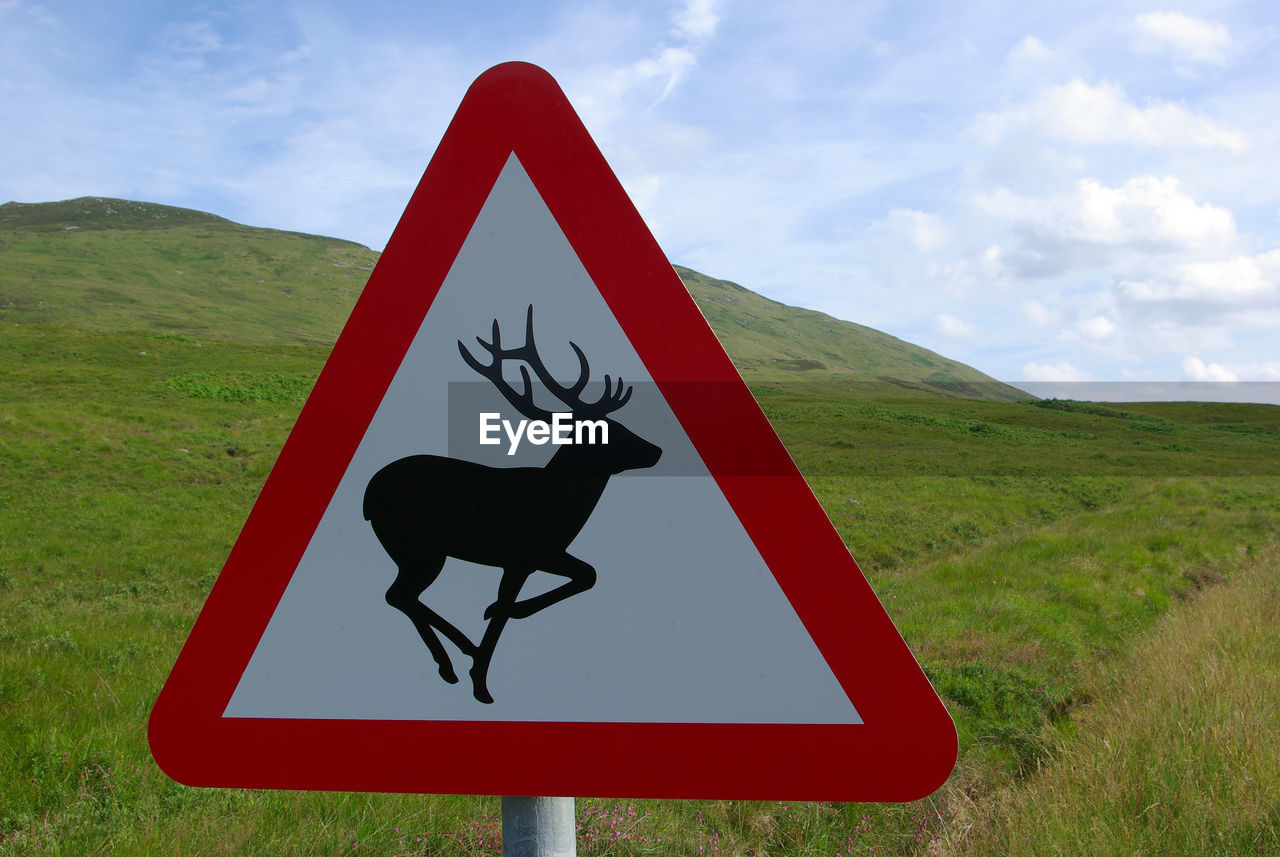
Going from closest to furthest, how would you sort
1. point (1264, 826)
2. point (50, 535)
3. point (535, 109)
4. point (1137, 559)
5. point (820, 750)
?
point (820, 750)
point (535, 109)
point (1264, 826)
point (1137, 559)
point (50, 535)

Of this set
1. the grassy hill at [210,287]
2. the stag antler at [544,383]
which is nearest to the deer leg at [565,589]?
the stag antler at [544,383]

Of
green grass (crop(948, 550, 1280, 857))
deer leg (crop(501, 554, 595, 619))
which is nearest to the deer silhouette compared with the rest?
deer leg (crop(501, 554, 595, 619))

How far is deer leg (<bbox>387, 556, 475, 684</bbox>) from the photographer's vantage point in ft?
3.87

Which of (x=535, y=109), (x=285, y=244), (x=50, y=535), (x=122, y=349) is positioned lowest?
(x=50, y=535)

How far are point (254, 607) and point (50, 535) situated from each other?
14.0 metres

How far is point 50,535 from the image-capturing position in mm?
11422

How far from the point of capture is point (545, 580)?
3.82ft

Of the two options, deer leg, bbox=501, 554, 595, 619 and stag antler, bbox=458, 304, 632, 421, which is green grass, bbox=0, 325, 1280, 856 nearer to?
deer leg, bbox=501, 554, 595, 619

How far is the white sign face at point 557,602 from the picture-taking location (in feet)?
3.82

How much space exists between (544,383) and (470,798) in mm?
2035

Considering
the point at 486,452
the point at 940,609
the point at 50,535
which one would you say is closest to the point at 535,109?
the point at 486,452

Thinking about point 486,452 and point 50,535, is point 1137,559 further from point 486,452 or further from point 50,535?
point 50,535

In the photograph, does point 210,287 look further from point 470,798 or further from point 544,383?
point 544,383

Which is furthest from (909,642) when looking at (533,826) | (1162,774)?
(533,826)
